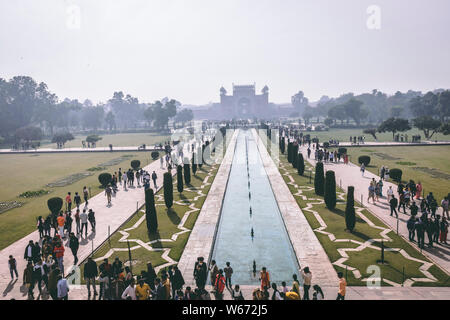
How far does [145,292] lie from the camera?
8641 mm

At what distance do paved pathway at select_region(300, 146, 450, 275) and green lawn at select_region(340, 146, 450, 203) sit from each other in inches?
81.7

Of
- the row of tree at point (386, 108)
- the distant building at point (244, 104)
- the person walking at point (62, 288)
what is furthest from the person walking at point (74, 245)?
the distant building at point (244, 104)

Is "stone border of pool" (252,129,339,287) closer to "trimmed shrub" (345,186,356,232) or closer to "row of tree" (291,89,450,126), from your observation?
"trimmed shrub" (345,186,356,232)

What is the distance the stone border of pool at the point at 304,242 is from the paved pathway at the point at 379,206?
3511 mm

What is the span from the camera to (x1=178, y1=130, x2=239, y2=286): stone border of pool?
39.1 ft

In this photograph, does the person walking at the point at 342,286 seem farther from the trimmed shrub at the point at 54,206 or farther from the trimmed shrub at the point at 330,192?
the trimmed shrub at the point at 54,206

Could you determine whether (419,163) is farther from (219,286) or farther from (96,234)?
(96,234)

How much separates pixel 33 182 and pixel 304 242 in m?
23.0

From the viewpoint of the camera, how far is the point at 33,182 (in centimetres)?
2767

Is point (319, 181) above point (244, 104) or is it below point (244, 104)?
below

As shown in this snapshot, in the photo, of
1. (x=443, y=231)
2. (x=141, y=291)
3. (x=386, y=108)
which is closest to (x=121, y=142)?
(x=443, y=231)

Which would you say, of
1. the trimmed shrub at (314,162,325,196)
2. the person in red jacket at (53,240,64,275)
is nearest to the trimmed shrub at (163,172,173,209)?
the person in red jacket at (53,240,64,275)
